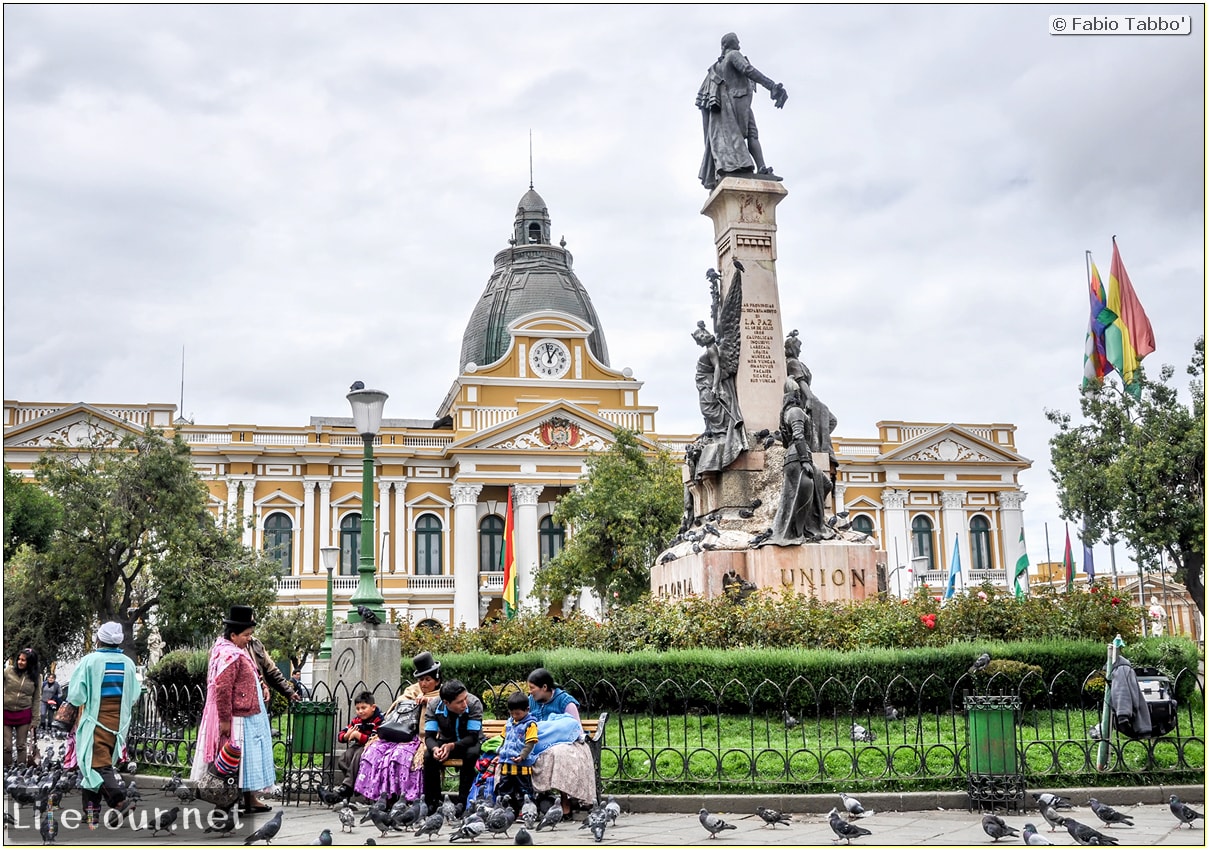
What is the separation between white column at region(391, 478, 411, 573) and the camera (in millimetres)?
46812

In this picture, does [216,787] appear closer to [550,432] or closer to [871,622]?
[871,622]

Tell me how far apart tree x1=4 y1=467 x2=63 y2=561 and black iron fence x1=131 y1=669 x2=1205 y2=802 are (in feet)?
71.1

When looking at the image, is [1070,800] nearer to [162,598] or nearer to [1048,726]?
[1048,726]

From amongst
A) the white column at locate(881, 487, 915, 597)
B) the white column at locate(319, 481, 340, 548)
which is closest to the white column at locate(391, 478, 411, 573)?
the white column at locate(319, 481, 340, 548)

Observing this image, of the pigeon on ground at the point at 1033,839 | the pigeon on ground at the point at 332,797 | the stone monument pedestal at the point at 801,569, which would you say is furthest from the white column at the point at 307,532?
the pigeon on ground at the point at 1033,839

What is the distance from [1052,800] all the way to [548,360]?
42019mm

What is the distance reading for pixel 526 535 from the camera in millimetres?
45500

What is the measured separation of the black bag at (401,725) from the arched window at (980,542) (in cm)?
4472

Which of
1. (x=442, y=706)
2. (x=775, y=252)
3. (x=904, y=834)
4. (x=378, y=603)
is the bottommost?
(x=904, y=834)

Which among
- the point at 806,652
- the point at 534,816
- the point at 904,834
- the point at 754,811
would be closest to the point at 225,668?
the point at 534,816

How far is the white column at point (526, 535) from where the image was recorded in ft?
148

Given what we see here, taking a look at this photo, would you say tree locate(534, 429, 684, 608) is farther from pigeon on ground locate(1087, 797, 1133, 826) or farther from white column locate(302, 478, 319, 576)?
pigeon on ground locate(1087, 797, 1133, 826)

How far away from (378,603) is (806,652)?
4.17m

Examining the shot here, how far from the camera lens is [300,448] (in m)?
46.2
